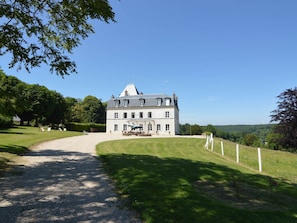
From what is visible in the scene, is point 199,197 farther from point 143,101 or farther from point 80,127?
point 80,127

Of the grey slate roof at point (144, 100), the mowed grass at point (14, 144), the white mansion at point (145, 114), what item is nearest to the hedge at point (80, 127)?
the white mansion at point (145, 114)

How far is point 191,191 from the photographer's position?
5.93 metres

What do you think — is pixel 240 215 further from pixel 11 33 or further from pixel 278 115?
pixel 278 115

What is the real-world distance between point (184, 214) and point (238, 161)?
10248 millimetres

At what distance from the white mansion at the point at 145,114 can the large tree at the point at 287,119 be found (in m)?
29.2

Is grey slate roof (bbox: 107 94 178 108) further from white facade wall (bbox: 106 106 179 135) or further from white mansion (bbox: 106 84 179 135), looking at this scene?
white facade wall (bbox: 106 106 179 135)

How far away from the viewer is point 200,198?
5383 mm

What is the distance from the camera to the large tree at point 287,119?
59.9 feet

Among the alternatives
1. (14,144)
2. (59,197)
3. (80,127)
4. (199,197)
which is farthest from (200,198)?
(80,127)

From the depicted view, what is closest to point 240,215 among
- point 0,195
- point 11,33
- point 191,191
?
point 191,191

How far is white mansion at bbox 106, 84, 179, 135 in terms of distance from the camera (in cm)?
4891

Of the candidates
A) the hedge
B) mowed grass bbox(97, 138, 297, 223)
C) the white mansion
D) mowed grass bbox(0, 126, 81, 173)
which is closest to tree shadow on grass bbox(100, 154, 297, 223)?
mowed grass bbox(97, 138, 297, 223)

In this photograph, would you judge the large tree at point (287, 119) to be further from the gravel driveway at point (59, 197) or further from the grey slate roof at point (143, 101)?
the grey slate roof at point (143, 101)

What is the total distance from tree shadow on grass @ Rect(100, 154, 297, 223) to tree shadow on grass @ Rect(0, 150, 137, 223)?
51 centimetres
